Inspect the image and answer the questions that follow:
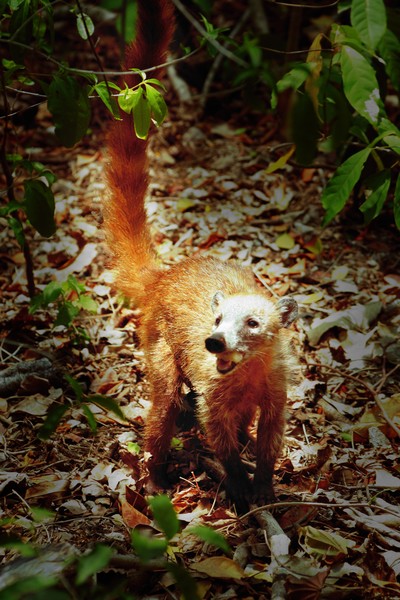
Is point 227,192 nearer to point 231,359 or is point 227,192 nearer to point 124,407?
point 124,407

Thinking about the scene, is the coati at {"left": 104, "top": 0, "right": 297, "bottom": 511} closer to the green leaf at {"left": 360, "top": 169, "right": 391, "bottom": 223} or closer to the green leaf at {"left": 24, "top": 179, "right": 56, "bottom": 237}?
the green leaf at {"left": 24, "top": 179, "right": 56, "bottom": 237}

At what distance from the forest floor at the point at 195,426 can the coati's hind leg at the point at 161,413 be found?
77mm

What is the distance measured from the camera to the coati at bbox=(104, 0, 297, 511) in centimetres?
288

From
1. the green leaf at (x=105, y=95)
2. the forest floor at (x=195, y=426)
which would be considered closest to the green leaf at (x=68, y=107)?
the green leaf at (x=105, y=95)

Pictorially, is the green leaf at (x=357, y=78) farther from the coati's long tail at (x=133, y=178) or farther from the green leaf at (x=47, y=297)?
the green leaf at (x=47, y=297)

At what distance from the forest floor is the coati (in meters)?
0.14

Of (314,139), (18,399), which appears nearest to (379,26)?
(314,139)

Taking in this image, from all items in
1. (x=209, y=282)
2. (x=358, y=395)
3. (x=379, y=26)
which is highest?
(x=379, y=26)

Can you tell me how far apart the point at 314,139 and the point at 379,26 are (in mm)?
671

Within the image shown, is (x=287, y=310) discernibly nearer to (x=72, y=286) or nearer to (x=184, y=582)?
(x=72, y=286)

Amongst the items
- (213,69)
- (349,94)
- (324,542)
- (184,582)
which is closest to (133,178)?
(349,94)

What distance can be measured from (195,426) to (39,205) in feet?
4.50

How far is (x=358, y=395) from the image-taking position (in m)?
3.51

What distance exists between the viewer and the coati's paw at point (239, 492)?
287 centimetres
